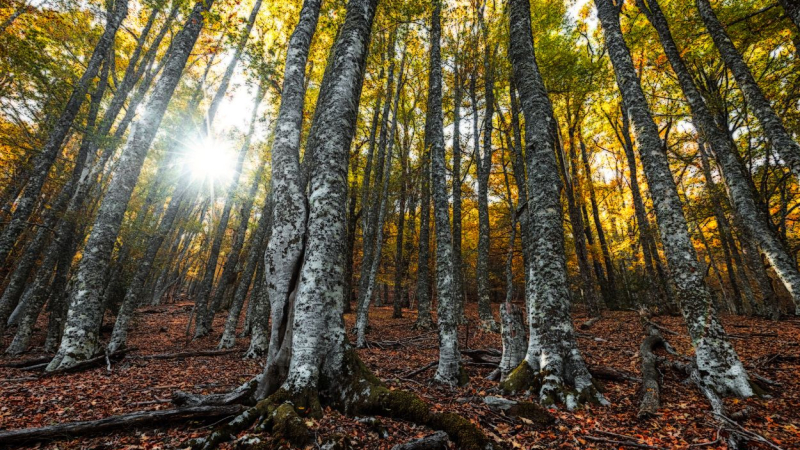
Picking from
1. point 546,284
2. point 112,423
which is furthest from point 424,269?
point 112,423

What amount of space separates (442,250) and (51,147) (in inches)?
480

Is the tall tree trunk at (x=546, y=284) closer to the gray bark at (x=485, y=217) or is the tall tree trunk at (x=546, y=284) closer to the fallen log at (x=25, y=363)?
the gray bark at (x=485, y=217)

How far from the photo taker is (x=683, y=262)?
5.07 meters

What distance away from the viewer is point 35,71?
9.29m

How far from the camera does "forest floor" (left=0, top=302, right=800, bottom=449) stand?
350cm

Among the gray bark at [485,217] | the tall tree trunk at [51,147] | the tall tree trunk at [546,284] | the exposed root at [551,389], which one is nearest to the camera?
the exposed root at [551,389]

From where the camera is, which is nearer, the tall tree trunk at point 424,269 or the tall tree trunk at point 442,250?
the tall tree trunk at point 442,250

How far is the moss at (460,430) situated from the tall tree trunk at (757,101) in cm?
843

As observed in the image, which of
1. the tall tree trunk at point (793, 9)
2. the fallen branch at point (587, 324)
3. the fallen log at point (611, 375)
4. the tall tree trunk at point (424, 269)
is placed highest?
the tall tree trunk at point (793, 9)

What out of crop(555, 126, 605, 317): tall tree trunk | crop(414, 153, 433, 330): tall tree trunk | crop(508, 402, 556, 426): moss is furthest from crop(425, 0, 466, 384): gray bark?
crop(555, 126, 605, 317): tall tree trunk

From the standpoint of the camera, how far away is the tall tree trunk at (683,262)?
4.52 m

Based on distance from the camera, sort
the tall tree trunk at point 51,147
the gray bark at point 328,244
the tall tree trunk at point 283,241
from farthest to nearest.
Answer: the tall tree trunk at point 51,147 → the tall tree trunk at point 283,241 → the gray bark at point 328,244

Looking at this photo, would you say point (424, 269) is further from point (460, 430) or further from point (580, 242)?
point (460, 430)

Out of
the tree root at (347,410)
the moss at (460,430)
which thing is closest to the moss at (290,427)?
the tree root at (347,410)
